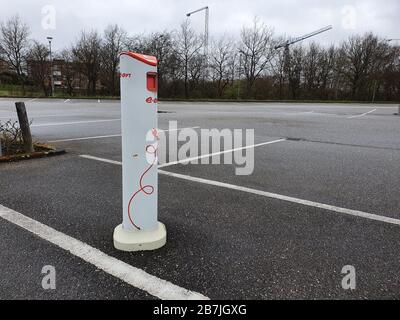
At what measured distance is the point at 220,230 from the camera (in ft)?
11.0

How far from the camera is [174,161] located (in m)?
6.53

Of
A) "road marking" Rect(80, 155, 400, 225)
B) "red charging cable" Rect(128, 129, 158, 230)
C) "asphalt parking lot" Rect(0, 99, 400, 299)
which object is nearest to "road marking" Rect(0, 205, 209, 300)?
"asphalt parking lot" Rect(0, 99, 400, 299)

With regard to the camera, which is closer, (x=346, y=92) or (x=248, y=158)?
(x=248, y=158)

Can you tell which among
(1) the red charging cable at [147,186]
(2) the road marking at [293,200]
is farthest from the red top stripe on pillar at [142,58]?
(2) the road marking at [293,200]

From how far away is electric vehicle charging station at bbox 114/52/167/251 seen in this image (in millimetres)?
2652

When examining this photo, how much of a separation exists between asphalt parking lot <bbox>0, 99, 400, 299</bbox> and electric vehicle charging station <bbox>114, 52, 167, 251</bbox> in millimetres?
157

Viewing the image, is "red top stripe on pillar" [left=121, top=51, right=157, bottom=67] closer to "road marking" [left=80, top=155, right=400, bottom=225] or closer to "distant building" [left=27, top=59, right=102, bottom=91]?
"road marking" [left=80, top=155, right=400, bottom=225]

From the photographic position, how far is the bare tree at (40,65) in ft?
157

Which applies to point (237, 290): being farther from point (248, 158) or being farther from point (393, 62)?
point (393, 62)

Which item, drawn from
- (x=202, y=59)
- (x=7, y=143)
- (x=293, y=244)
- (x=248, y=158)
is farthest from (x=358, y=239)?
(x=202, y=59)

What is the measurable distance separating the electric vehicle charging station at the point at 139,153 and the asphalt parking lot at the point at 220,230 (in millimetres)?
157

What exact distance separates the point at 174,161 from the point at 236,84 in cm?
4659
